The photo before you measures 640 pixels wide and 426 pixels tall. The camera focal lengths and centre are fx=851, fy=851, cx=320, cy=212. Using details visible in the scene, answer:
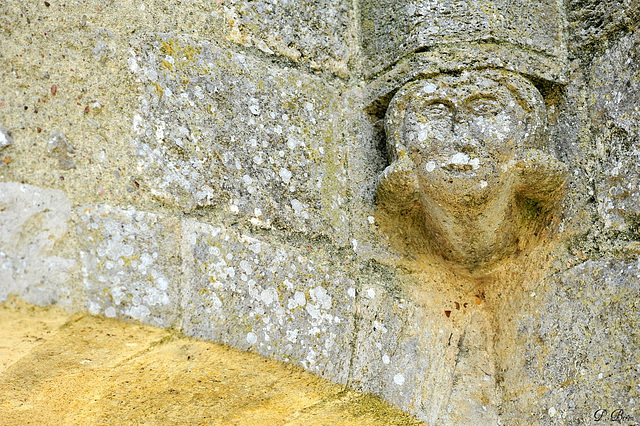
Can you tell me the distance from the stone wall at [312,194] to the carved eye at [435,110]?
9 cm

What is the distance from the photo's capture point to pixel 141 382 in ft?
5.44

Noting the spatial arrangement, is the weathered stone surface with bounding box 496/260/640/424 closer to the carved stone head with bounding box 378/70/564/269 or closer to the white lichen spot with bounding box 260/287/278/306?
the carved stone head with bounding box 378/70/564/269

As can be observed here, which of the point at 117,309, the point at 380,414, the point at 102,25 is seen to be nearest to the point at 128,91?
the point at 102,25

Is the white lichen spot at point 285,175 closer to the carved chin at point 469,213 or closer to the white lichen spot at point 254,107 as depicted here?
the white lichen spot at point 254,107

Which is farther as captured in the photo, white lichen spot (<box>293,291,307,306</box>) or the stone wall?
white lichen spot (<box>293,291,307,306</box>)

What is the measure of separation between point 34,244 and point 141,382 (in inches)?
14.5

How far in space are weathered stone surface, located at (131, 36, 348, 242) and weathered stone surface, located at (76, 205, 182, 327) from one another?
0.09 m

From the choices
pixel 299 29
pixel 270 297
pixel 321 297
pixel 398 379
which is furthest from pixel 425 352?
pixel 299 29

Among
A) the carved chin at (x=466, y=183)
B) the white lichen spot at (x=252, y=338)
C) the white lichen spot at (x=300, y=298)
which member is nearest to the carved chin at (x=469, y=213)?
the carved chin at (x=466, y=183)

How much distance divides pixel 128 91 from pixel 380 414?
2.74 feet

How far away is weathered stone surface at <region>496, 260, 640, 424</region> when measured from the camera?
168 centimetres

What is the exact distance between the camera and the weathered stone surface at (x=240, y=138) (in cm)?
165

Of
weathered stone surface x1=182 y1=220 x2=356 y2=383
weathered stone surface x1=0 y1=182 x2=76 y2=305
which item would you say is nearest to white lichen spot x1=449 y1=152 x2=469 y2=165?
weathered stone surface x1=182 y1=220 x2=356 y2=383

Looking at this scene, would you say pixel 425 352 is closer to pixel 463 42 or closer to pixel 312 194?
pixel 312 194
